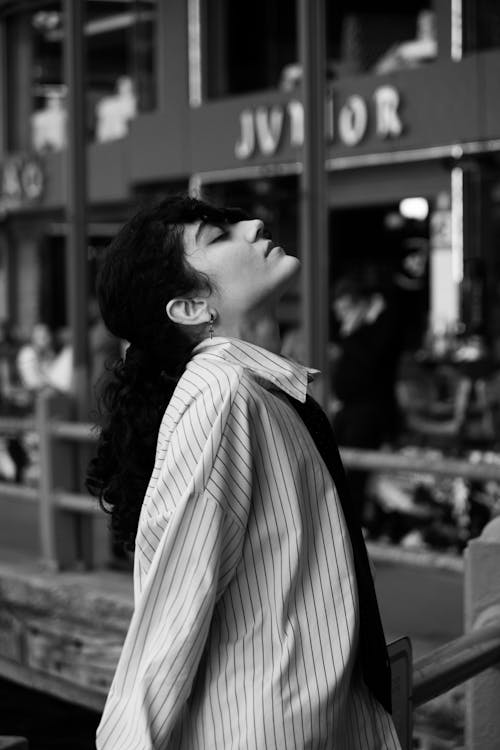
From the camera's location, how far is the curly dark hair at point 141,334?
5.61 ft

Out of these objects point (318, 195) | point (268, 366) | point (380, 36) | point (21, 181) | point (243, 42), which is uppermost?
point (243, 42)

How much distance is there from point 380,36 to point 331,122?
97 centimetres

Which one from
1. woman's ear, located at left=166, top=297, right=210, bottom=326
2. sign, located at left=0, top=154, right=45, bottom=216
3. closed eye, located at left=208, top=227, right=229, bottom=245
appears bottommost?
woman's ear, located at left=166, top=297, right=210, bottom=326

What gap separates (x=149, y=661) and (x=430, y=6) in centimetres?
838

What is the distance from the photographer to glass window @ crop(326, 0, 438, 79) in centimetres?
867

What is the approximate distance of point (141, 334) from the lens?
1.76 meters

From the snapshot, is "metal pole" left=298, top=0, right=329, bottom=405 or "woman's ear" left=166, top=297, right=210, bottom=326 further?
"metal pole" left=298, top=0, right=329, bottom=405

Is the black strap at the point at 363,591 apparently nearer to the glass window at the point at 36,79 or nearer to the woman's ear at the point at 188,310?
the woman's ear at the point at 188,310

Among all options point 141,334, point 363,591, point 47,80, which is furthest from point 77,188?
point 47,80

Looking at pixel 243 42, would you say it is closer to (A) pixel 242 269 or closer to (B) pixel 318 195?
(B) pixel 318 195

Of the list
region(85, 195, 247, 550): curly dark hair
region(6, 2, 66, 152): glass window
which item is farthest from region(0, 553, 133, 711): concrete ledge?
region(6, 2, 66, 152): glass window

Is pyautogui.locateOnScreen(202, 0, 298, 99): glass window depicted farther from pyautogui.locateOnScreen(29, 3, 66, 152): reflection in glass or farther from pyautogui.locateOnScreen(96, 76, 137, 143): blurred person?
pyautogui.locateOnScreen(29, 3, 66, 152): reflection in glass

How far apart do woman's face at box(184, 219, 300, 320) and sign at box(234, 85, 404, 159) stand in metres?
6.51

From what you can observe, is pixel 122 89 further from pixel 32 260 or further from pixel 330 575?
pixel 330 575
